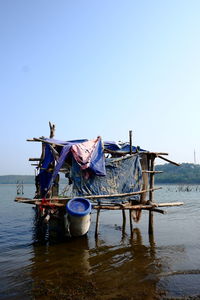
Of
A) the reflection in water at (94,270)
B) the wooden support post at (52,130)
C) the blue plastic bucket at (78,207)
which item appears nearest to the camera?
the reflection in water at (94,270)

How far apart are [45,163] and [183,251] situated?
8029 millimetres

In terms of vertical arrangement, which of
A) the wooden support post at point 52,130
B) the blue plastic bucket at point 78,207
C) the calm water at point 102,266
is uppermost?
the wooden support post at point 52,130

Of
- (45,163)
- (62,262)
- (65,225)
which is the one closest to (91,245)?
(65,225)

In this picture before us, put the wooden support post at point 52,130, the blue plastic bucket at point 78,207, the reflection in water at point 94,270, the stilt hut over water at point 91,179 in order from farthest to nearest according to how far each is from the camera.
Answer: the wooden support post at point 52,130 → the stilt hut over water at point 91,179 → the blue plastic bucket at point 78,207 → the reflection in water at point 94,270

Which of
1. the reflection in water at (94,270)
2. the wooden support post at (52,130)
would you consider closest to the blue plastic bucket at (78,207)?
the reflection in water at (94,270)

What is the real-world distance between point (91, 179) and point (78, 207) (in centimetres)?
183

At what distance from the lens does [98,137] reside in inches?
543

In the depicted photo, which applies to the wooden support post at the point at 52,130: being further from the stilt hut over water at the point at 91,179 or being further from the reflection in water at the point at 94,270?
the reflection in water at the point at 94,270

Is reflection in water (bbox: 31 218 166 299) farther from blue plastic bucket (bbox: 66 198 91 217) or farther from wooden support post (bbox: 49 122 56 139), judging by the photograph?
wooden support post (bbox: 49 122 56 139)

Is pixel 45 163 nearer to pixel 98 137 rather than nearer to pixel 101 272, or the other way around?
pixel 98 137

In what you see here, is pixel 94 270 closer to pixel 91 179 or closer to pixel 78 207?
pixel 78 207

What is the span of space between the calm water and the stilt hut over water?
130 centimetres

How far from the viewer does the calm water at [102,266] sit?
23.9 ft

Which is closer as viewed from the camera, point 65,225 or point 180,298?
point 180,298
